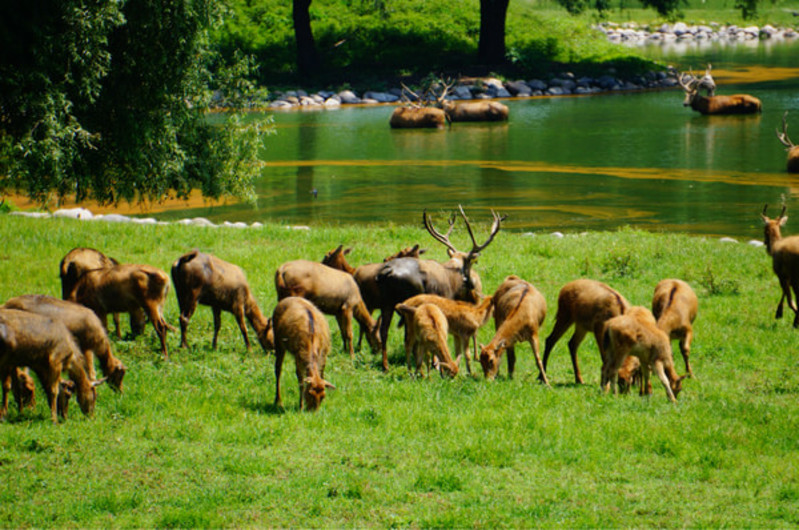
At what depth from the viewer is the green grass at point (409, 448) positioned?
7.47 m

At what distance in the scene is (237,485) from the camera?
7883 millimetres

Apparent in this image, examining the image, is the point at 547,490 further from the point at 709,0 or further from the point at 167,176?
the point at 709,0

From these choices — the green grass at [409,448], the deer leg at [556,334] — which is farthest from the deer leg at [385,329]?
the deer leg at [556,334]

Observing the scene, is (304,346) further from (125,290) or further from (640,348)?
(640,348)

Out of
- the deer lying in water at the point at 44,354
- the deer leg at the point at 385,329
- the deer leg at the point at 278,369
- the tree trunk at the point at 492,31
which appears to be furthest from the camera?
the tree trunk at the point at 492,31

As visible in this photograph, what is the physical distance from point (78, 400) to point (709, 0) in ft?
316

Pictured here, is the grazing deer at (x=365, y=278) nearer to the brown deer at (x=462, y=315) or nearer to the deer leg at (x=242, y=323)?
the brown deer at (x=462, y=315)

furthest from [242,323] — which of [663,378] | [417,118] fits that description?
[417,118]

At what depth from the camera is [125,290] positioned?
459 inches

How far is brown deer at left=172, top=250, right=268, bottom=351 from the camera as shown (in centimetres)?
1227

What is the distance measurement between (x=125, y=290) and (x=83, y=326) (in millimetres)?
1811

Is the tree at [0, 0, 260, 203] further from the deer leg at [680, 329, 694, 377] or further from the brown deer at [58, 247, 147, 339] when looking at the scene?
the deer leg at [680, 329, 694, 377]

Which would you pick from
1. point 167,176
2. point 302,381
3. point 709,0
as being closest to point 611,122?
point 167,176

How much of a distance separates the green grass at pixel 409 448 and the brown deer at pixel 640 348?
26cm
